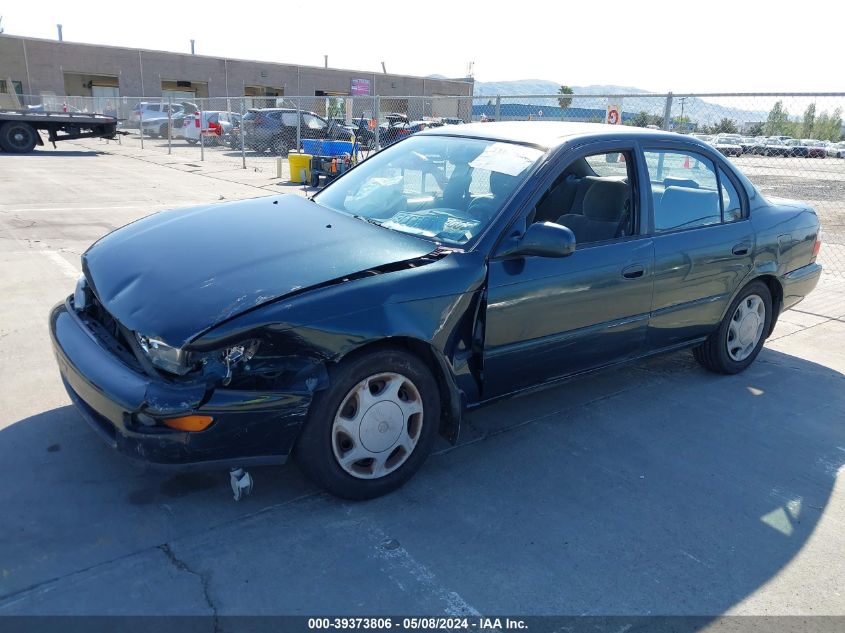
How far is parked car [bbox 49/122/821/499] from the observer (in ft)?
8.74

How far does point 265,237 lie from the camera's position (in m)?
3.34

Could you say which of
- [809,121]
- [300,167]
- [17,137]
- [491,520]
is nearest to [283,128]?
[17,137]

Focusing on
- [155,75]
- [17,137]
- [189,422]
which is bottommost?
[17,137]

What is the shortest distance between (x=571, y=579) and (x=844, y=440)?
2.41 metres

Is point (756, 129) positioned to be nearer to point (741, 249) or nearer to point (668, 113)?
point (668, 113)

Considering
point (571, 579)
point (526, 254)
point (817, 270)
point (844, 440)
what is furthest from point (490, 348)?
point (817, 270)

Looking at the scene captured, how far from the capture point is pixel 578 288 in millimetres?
3570

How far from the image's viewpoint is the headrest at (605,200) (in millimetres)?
4047

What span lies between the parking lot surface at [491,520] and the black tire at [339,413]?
11cm

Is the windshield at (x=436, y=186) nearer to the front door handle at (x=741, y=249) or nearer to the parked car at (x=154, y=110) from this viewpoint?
the front door handle at (x=741, y=249)

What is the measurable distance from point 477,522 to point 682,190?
8.65 feet

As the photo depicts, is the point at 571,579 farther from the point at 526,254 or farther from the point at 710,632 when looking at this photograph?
the point at 526,254

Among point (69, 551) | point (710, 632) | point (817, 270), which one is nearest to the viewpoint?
point (710, 632)

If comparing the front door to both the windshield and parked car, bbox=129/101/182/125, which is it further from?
parked car, bbox=129/101/182/125
